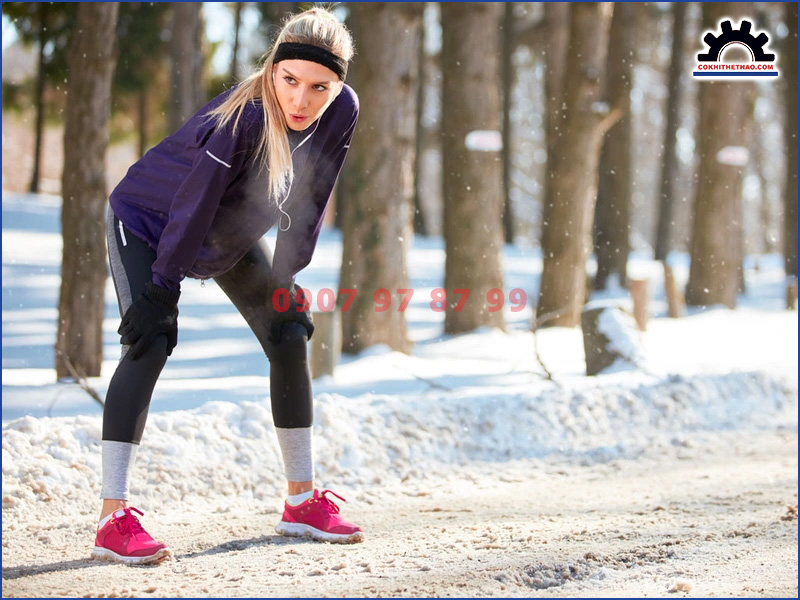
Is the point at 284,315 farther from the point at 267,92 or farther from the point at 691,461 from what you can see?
the point at 691,461

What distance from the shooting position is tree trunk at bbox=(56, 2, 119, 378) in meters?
6.59

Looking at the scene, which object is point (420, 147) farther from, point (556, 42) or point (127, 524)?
point (127, 524)

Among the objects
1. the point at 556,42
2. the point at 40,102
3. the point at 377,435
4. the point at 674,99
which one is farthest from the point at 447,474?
the point at 40,102

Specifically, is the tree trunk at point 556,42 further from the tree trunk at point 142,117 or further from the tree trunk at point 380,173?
the tree trunk at point 142,117

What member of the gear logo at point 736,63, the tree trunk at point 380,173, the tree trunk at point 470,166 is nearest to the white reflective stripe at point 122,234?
the gear logo at point 736,63

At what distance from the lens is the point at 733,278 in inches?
502

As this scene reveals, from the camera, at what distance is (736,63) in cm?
553

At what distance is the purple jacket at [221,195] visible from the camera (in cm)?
325

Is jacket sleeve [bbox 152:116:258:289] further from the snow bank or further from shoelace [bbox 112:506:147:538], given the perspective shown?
the snow bank

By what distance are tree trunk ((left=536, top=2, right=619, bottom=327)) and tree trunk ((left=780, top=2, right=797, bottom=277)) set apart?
19.5ft

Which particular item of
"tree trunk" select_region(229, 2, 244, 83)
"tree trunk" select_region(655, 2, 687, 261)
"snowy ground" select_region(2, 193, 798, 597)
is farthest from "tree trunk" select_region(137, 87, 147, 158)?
"snowy ground" select_region(2, 193, 798, 597)

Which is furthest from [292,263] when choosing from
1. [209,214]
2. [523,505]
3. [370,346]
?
[370,346]

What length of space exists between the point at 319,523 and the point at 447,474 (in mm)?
1704

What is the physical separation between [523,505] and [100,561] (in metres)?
2.01
